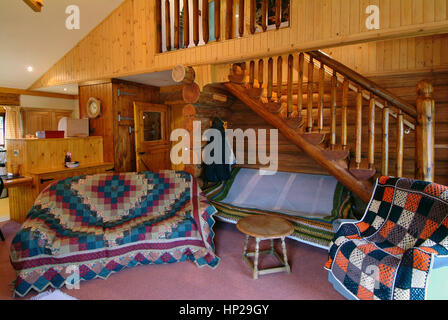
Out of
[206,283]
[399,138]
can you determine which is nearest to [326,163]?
[399,138]

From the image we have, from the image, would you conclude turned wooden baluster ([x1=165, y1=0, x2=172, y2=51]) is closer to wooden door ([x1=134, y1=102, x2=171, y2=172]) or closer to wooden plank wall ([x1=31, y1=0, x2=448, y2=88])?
wooden plank wall ([x1=31, y1=0, x2=448, y2=88])

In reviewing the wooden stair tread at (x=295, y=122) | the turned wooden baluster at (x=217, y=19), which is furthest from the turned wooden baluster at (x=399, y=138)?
the turned wooden baluster at (x=217, y=19)

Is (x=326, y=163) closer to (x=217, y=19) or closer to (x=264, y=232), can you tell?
(x=264, y=232)

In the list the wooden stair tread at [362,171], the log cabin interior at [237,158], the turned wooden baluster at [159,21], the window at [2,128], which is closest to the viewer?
the log cabin interior at [237,158]

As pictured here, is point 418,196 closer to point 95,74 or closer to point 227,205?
point 227,205

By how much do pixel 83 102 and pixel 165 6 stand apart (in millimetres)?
2794

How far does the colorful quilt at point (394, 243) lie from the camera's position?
5.89 ft

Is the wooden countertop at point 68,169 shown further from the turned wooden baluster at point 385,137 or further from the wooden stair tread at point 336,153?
the turned wooden baluster at point 385,137

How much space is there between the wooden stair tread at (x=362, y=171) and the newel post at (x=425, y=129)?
0.44 meters

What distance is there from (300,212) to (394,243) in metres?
1.42

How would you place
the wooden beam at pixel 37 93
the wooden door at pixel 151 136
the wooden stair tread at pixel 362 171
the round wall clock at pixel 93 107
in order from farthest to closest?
the wooden beam at pixel 37 93, the wooden door at pixel 151 136, the round wall clock at pixel 93 107, the wooden stair tread at pixel 362 171

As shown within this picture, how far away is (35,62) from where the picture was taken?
17.6 feet
